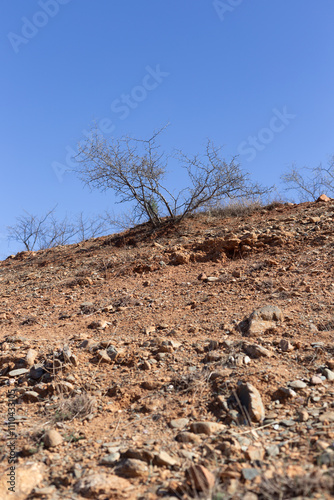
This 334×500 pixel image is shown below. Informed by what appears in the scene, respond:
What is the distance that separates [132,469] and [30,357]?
2043 millimetres

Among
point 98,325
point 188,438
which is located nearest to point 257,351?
point 188,438

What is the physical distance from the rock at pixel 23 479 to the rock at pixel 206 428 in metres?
1.02

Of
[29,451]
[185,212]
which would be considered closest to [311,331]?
[29,451]

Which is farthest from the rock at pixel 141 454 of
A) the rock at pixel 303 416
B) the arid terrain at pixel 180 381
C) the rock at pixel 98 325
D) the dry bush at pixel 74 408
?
the rock at pixel 98 325

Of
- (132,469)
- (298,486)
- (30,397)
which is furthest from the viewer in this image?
(30,397)

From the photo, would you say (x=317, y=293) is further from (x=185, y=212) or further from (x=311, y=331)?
(x=185, y=212)

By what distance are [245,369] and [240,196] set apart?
7.09 m

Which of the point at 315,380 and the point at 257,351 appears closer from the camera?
the point at 315,380

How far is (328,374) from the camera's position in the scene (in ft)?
10.5

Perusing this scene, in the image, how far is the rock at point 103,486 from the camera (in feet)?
7.46

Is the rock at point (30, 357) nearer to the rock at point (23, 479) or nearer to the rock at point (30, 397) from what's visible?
the rock at point (30, 397)

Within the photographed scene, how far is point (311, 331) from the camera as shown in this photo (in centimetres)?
402

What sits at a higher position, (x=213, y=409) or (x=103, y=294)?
(x=103, y=294)

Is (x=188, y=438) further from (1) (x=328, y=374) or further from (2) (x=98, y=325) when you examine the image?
(2) (x=98, y=325)
